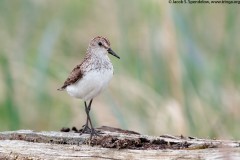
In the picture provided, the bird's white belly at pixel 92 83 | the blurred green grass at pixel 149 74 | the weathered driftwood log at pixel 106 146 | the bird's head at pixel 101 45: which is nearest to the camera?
the weathered driftwood log at pixel 106 146

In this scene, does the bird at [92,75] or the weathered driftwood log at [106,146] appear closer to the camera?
the weathered driftwood log at [106,146]

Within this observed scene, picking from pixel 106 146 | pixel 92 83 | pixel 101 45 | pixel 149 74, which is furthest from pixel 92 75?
pixel 149 74

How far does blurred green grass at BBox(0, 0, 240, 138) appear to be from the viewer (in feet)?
21.0

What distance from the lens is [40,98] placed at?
6562 mm

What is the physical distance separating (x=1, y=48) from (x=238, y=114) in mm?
2227

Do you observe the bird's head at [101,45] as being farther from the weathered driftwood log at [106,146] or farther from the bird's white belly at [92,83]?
the weathered driftwood log at [106,146]

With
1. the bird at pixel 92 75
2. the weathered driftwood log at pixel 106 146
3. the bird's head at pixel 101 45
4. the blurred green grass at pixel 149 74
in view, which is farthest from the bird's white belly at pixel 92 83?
the blurred green grass at pixel 149 74

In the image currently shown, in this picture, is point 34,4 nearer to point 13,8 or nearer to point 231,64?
point 13,8

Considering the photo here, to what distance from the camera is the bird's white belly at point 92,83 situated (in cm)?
524

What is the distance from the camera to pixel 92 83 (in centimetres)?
528

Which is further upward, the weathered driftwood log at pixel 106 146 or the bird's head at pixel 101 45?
the bird's head at pixel 101 45

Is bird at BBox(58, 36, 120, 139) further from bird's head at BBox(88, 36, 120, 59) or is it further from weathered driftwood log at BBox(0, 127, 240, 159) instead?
weathered driftwood log at BBox(0, 127, 240, 159)

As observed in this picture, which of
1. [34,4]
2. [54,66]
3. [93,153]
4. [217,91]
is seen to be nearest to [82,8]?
[34,4]

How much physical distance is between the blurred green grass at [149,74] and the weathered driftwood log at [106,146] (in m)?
1.26
